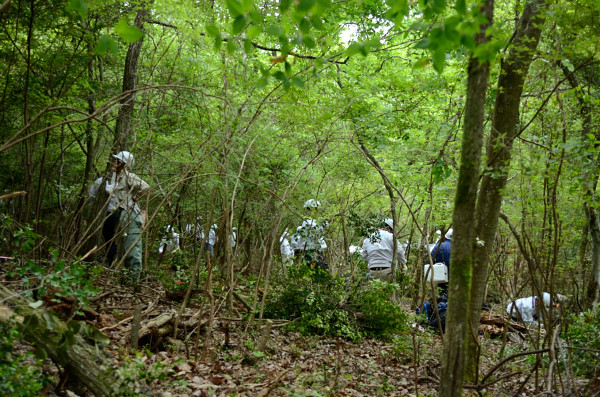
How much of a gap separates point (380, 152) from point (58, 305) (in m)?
6.92

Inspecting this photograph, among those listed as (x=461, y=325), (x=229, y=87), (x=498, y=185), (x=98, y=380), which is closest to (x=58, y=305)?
(x=98, y=380)

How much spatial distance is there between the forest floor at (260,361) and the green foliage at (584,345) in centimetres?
48

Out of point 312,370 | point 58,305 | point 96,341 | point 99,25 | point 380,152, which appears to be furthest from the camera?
point 380,152

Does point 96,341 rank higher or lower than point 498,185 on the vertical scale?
lower

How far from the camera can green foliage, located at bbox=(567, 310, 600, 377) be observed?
4320mm

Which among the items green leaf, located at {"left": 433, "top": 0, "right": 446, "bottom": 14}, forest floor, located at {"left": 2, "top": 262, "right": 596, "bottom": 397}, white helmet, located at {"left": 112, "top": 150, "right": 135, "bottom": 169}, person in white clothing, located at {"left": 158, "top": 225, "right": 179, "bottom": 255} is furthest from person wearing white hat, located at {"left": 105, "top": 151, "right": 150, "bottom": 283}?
green leaf, located at {"left": 433, "top": 0, "right": 446, "bottom": 14}

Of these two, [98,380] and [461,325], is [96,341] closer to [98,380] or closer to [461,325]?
[98,380]

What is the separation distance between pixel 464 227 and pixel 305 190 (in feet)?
18.6

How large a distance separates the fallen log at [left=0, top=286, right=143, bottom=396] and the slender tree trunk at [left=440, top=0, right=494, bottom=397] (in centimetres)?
176

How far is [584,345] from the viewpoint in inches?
175

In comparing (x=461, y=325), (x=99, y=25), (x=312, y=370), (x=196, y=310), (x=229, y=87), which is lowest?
(x=312, y=370)

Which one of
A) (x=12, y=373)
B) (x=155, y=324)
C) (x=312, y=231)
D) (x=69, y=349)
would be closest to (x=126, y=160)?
(x=155, y=324)

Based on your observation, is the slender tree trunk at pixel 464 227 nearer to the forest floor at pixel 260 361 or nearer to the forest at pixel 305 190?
the forest at pixel 305 190

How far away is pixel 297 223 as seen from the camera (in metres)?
9.62
